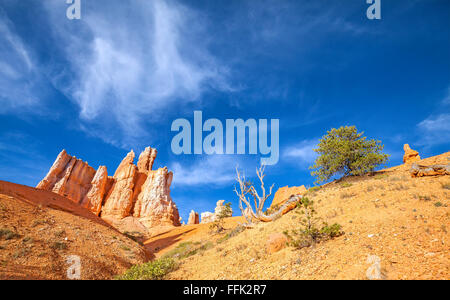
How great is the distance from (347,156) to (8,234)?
26.8 m

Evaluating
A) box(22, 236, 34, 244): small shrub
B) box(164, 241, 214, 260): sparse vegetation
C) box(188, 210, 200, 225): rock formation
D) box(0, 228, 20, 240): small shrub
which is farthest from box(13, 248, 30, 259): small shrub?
box(188, 210, 200, 225): rock formation

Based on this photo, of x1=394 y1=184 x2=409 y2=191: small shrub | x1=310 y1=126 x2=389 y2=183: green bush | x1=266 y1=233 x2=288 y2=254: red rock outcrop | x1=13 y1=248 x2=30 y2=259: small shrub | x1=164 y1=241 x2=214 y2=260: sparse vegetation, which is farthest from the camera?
x1=310 y1=126 x2=389 y2=183: green bush

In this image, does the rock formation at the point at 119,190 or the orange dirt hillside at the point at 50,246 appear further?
the rock formation at the point at 119,190

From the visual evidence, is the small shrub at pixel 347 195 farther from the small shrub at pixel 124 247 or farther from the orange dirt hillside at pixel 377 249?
the small shrub at pixel 124 247

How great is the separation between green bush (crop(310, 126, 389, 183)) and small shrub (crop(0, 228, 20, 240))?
24.4 metres

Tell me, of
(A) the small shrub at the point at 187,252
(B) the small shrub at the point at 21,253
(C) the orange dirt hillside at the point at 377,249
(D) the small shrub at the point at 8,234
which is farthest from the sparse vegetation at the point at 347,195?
(D) the small shrub at the point at 8,234

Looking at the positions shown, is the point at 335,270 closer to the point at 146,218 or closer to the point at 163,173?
the point at 146,218

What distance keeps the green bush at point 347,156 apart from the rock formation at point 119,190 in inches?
1513

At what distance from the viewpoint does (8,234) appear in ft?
28.1

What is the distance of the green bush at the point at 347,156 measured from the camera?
21812 millimetres

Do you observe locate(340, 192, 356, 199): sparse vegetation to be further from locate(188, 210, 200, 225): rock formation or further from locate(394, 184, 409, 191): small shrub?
locate(188, 210, 200, 225): rock formation

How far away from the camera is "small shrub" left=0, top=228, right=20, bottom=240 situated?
8445mm
